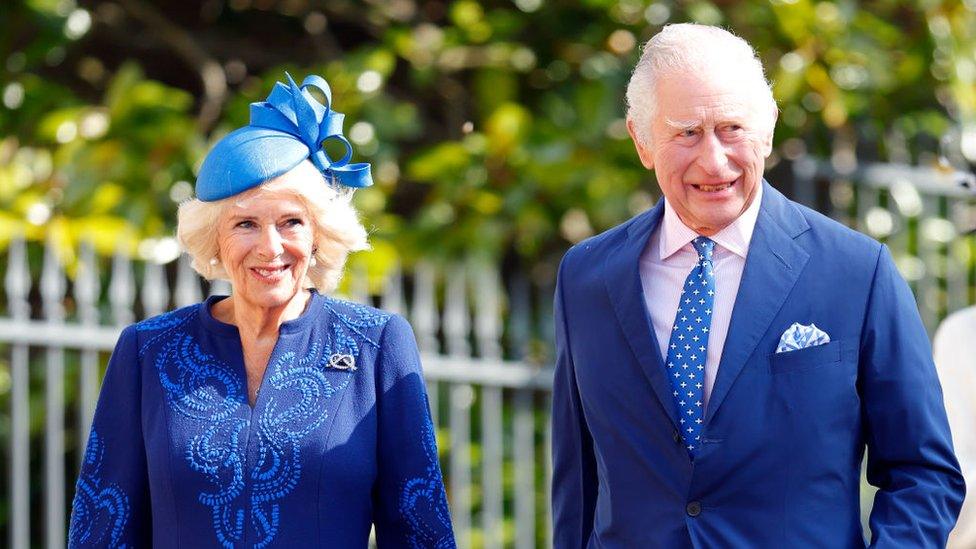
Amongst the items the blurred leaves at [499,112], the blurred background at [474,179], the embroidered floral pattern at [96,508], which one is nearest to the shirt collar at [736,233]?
the embroidered floral pattern at [96,508]

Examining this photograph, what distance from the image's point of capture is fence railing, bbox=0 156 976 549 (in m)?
4.93

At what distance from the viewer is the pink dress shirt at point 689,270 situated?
A: 2.97 metres

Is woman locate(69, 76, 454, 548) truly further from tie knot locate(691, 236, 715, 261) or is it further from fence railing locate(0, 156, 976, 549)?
fence railing locate(0, 156, 976, 549)

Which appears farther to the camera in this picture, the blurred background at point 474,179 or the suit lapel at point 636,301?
the blurred background at point 474,179

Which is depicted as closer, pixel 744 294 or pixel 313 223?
pixel 744 294

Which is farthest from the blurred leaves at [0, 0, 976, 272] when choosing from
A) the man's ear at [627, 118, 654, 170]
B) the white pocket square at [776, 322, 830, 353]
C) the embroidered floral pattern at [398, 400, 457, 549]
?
the white pocket square at [776, 322, 830, 353]

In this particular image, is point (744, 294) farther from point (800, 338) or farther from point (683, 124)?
point (683, 124)

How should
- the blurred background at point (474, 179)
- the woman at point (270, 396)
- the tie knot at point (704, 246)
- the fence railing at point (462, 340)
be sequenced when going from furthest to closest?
the blurred background at point (474, 179)
the fence railing at point (462, 340)
the woman at point (270, 396)
the tie knot at point (704, 246)

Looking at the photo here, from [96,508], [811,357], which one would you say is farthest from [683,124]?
[96,508]

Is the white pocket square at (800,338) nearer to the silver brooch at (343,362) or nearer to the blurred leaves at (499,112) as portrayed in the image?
the silver brooch at (343,362)

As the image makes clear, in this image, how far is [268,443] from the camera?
3129 mm

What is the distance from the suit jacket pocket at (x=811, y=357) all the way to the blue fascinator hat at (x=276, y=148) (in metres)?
0.85

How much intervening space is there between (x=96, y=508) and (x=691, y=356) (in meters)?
1.12

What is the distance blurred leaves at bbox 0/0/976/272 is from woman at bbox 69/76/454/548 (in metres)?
1.94
